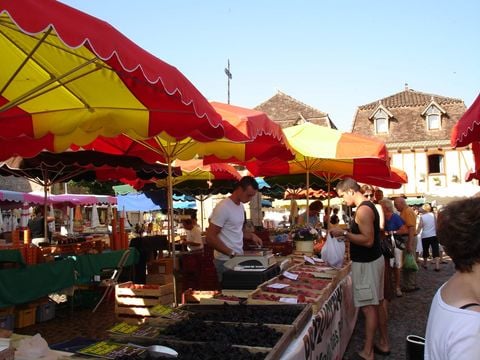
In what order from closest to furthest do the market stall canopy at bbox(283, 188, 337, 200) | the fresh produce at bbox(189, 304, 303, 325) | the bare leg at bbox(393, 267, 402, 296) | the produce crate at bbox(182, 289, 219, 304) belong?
the fresh produce at bbox(189, 304, 303, 325) < the produce crate at bbox(182, 289, 219, 304) < the bare leg at bbox(393, 267, 402, 296) < the market stall canopy at bbox(283, 188, 337, 200)

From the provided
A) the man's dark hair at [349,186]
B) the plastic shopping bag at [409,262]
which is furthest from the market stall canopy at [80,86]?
the plastic shopping bag at [409,262]

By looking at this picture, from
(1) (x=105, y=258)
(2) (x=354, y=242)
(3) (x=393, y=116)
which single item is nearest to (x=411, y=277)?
(2) (x=354, y=242)

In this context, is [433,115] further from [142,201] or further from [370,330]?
[370,330]

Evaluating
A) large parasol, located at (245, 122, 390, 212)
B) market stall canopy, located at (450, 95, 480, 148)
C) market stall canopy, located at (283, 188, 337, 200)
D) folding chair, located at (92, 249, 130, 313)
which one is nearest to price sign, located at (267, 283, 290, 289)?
market stall canopy, located at (450, 95, 480, 148)

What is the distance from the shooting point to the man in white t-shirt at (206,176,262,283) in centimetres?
498

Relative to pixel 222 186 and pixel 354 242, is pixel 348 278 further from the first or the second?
pixel 222 186

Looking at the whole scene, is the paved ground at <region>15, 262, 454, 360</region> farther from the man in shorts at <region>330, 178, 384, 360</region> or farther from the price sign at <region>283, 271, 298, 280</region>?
the price sign at <region>283, 271, 298, 280</region>

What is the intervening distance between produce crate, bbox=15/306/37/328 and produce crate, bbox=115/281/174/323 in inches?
69.4

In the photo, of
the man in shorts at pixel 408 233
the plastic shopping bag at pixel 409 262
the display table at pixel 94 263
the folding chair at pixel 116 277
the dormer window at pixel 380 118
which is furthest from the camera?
the dormer window at pixel 380 118

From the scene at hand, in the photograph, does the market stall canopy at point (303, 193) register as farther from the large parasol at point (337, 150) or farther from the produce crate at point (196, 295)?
the produce crate at point (196, 295)

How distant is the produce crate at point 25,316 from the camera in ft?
20.4

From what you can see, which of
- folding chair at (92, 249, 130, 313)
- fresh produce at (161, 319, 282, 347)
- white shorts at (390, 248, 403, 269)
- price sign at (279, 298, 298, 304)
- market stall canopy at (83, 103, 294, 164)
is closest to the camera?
fresh produce at (161, 319, 282, 347)

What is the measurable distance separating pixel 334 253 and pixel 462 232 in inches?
168

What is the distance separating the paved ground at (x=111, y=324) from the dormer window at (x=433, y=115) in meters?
27.1
